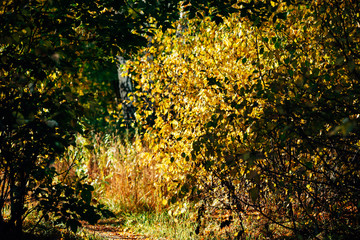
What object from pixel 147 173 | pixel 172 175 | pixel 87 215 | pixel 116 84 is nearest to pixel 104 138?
pixel 147 173

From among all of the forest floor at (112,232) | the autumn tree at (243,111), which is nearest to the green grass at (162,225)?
the forest floor at (112,232)

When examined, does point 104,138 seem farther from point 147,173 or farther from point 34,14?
point 34,14

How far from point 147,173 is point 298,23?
347 cm

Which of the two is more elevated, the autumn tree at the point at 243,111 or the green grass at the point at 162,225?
the autumn tree at the point at 243,111

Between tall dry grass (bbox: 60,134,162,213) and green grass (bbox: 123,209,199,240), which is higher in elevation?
tall dry grass (bbox: 60,134,162,213)

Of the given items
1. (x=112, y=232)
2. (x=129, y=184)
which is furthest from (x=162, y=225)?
(x=129, y=184)

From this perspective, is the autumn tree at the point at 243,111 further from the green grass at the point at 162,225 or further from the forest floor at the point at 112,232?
the forest floor at the point at 112,232

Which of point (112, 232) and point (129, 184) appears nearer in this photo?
point (112, 232)

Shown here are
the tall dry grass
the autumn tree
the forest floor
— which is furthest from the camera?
the tall dry grass

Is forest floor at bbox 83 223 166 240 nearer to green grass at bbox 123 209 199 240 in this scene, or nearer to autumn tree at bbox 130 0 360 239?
green grass at bbox 123 209 199 240

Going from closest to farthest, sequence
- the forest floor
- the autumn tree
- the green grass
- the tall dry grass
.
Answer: the autumn tree < the green grass < the forest floor < the tall dry grass

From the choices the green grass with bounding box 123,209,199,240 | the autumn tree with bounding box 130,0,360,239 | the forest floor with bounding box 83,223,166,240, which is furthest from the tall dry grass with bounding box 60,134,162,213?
the autumn tree with bounding box 130,0,360,239

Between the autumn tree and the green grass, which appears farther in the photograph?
the green grass

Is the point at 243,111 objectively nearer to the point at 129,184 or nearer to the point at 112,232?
the point at 112,232
